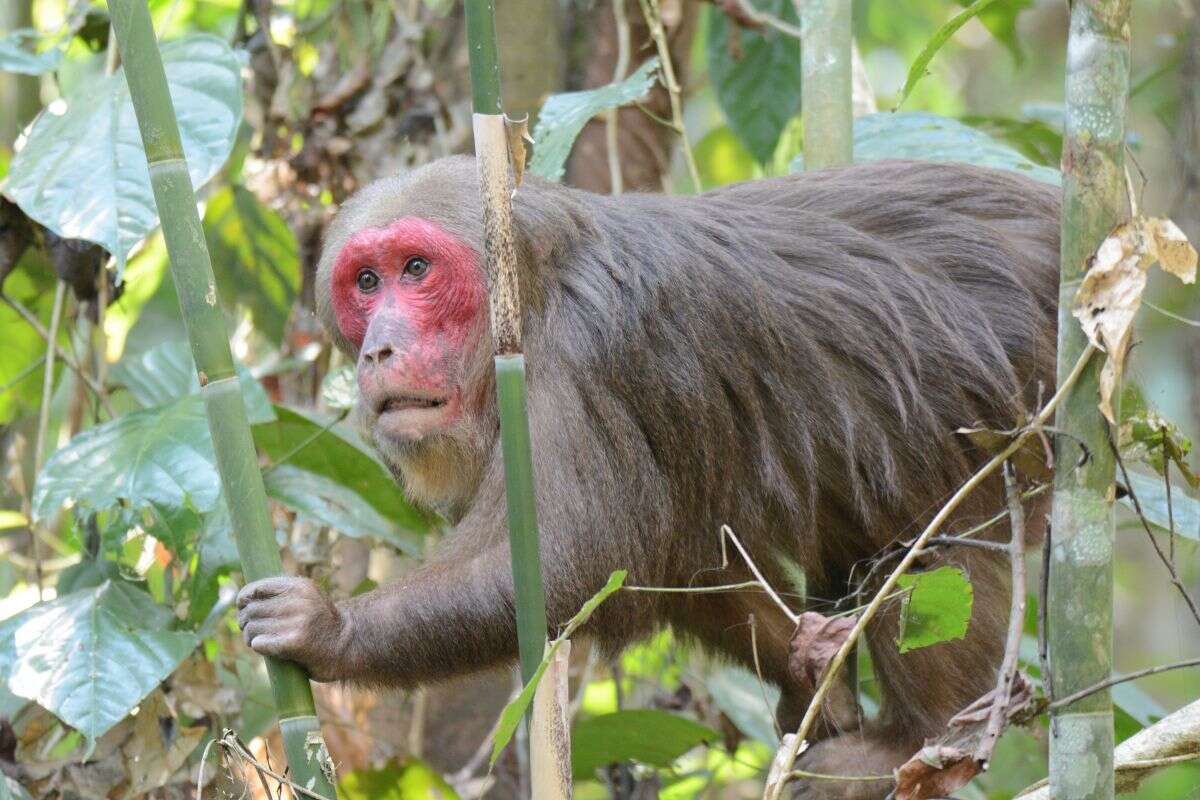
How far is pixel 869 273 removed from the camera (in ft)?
12.7

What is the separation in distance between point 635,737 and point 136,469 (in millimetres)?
1859

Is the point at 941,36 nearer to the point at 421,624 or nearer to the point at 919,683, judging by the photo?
the point at 421,624

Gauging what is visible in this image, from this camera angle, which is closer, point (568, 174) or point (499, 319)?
point (499, 319)

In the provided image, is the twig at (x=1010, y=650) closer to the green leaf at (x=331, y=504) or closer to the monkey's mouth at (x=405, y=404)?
the monkey's mouth at (x=405, y=404)

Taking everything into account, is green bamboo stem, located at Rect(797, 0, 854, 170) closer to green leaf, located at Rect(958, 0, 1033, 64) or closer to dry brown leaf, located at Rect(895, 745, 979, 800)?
green leaf, located at Rect(958, 0, 1033, 64)

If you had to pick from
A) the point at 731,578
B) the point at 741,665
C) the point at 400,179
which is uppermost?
the point at 400,179

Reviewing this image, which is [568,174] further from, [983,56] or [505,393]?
[983,56]

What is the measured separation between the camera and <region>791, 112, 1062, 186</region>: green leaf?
14.9 ft

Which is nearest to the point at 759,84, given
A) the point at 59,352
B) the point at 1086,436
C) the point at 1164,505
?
the point at 1164,505

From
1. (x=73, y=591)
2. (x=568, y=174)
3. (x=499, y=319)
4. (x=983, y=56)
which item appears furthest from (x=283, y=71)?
(x=983, y=56)

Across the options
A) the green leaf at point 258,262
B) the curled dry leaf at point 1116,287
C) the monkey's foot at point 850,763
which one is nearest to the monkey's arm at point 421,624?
the monkey's foot at point 850,763

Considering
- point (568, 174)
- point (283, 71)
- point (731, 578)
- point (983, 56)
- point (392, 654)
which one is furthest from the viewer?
point (983, 56)

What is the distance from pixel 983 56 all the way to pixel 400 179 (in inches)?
377

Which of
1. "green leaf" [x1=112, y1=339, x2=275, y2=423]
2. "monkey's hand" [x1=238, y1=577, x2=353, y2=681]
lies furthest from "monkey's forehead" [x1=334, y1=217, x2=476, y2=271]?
"green leaf" [x1=112, y1=339, x2=275, y2=423]
